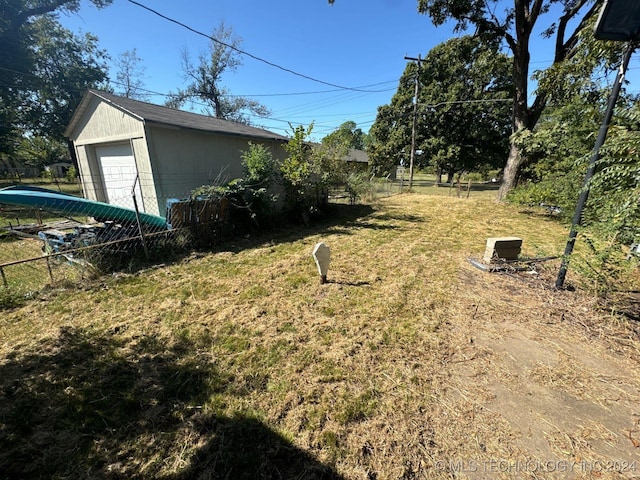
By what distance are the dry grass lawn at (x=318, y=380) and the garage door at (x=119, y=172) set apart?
4.63 m

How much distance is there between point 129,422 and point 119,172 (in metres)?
8.24

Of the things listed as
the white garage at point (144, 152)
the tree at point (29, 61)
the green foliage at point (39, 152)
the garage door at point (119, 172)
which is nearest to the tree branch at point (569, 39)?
the white garage at point (144, 152)

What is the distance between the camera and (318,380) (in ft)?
7.16

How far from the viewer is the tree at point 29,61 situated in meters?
16.3

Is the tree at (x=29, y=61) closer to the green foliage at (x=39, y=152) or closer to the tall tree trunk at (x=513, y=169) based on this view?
the green foliage at (x=39, y=152)

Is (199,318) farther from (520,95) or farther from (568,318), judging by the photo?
(520,95)

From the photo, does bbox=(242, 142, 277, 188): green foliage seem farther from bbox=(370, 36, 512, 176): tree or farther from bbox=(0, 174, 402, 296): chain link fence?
bbox=(370, 36, 512, 176): tree

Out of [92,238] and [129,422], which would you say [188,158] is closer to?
[92,238]

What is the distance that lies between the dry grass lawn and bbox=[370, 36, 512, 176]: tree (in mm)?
21544

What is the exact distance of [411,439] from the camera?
5.61 ft

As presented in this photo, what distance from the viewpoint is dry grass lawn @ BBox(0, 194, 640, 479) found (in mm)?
1601

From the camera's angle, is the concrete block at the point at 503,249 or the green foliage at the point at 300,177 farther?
the green foliage at the point at 300,177

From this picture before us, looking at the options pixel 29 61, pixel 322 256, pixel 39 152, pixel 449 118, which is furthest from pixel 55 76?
pixel 449 118

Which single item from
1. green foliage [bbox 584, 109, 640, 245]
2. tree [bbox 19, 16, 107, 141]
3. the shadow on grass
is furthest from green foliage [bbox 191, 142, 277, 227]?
tree [bbox 19, 16, 107, 141]
